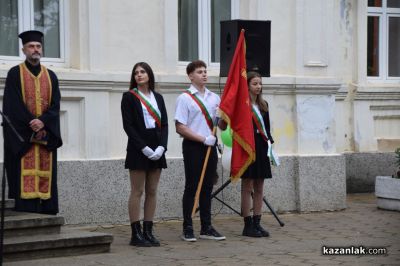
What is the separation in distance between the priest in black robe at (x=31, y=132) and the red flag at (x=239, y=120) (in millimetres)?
1918

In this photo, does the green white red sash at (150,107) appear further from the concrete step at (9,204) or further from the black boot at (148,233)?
the concrete step at (9,204)

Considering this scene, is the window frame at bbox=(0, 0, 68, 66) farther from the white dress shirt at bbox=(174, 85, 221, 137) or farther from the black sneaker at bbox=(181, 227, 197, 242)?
the black sneaker at bbox=(181, 227, 197, 242)

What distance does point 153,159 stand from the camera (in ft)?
31.5

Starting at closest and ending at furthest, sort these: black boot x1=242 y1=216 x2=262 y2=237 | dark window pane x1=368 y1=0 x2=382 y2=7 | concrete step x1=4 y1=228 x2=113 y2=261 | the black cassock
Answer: concrete step x1=4 y1=228 x2=113 y2=261
the black cassock
black boot x1=242 y1=216 x2=262 y2=237
dark window pane x1=368 y1=0 x2=382 y2=7

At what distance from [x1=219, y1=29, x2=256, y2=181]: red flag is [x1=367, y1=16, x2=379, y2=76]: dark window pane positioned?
596cm

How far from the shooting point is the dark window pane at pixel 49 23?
37.4 feet

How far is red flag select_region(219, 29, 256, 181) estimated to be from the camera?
33.6ft

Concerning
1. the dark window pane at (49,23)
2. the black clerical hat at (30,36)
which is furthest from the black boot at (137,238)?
the dark window pane at (49,23)

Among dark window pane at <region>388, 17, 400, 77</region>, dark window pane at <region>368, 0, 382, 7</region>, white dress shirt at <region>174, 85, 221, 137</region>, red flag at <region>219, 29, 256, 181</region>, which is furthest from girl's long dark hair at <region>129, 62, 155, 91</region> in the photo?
dark window pane at <region>388, 17, 400, 77</region>

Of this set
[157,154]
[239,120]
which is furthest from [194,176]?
[239,120]

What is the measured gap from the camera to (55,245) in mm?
9000

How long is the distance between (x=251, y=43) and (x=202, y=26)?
105cm

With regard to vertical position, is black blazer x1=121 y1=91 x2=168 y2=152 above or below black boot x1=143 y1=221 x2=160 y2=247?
above

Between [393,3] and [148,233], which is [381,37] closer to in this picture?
[393,3]
